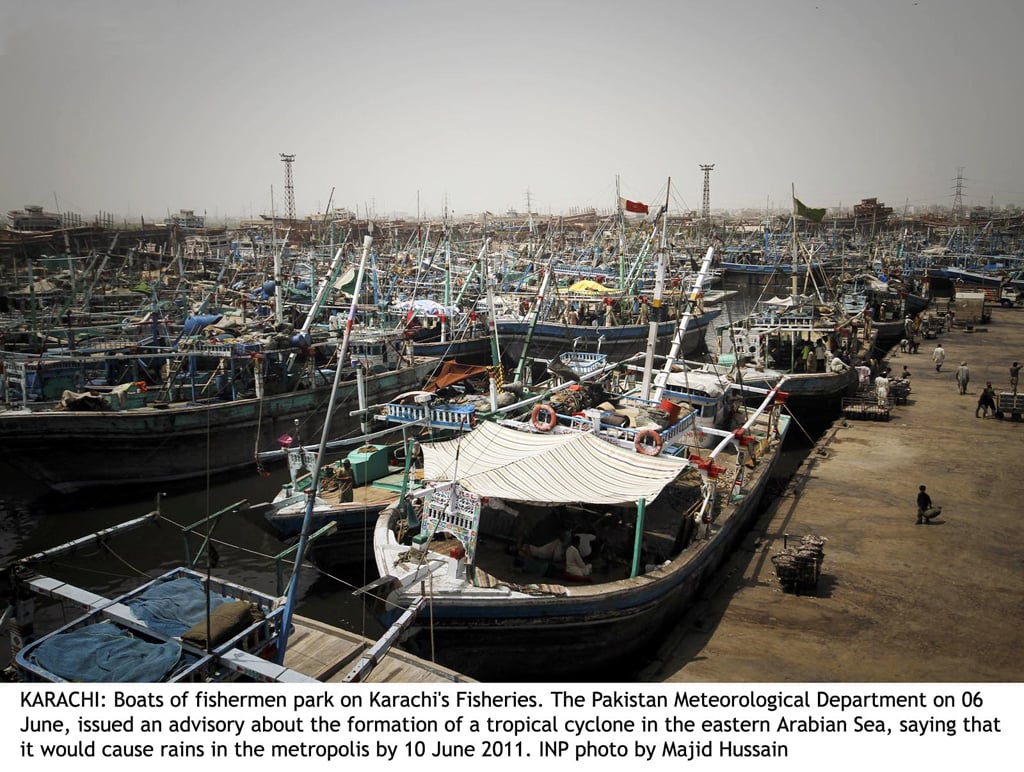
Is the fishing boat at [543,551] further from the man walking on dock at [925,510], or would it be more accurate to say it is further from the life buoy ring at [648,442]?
the man walking on dock at [925,510]

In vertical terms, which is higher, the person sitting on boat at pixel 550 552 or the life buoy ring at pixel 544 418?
the life buoy ring at pixel 544 418

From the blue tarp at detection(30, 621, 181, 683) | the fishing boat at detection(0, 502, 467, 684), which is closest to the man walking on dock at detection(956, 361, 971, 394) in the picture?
the fishing boat at detection(0, 502, 467, 684)

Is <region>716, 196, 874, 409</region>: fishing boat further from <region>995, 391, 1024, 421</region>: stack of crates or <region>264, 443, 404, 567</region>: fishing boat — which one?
<region>264, 443, 404, 567</region>: fishing boat

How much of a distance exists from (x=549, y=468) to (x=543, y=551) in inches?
59.5

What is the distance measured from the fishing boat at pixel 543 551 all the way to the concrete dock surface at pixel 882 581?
3.12ft

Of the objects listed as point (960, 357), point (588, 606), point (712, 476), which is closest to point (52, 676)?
point (588, 606)

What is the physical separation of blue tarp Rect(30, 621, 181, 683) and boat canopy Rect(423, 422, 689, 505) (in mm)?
4763

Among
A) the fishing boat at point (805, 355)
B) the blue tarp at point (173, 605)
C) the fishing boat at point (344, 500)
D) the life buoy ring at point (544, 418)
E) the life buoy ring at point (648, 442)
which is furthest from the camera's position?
the fishing boat at point (805, 355)

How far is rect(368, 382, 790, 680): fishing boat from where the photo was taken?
1093 cm

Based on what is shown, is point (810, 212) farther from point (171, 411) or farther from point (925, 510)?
point (171, 411)

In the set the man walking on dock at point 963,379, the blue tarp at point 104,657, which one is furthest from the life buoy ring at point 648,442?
the man walking on dock at point 963,379

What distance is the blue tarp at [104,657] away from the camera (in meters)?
7.58

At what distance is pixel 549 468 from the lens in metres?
12.0

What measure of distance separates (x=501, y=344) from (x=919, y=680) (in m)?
28.7
